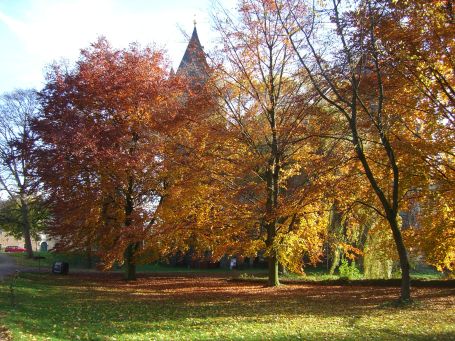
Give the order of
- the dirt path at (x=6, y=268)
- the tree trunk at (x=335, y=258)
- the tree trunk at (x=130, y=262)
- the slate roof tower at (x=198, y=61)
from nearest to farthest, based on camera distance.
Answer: the slate roof tower at (x=198, y=61)
the tree trunk at (x=335, y=258)
the dirt path at (x=6, y=268)
the tree trunk at (x=130, y=262)

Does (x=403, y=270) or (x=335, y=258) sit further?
(x=335, y=258)

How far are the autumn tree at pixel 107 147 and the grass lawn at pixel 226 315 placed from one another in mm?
4050

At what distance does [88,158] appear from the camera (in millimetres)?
19578

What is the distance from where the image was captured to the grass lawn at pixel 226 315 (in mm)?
8906

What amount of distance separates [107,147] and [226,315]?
36.5ft

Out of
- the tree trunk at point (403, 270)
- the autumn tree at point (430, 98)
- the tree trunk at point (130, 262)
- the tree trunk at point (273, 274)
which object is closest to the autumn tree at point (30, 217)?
the tree trunk at point (130, 262)

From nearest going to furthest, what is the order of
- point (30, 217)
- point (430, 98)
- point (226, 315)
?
1. point (226, 315)
2. point (430, 98)
3. point (30, 217)

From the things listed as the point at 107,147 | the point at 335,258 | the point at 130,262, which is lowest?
the point at 130,262

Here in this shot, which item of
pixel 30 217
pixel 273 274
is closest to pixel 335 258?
pixel 273 274

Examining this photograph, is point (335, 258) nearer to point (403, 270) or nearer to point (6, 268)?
point (403, 270)

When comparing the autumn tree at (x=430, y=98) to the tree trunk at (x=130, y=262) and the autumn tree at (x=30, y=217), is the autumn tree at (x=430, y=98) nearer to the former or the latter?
the tree trunk at (x=130, y=262)

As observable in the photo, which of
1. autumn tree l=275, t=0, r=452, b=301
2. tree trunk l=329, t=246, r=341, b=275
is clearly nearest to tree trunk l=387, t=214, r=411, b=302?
autumn tree l=275, t=0, r=452, b=301

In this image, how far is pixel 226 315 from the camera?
11500 mm

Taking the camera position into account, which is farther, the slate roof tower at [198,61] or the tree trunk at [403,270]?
the slate roof tower at [198,61]
